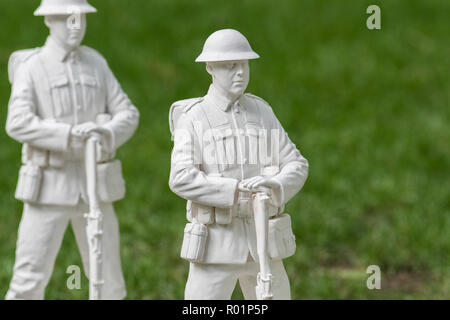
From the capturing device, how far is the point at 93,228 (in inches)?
277

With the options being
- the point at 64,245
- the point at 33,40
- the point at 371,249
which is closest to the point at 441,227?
the point at 371,249

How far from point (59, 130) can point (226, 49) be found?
172cm

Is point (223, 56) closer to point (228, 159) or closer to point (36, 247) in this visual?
point (228, 159)

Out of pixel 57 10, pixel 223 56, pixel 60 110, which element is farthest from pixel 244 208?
pixel 57 10

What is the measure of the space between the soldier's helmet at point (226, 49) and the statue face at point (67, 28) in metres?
1.62

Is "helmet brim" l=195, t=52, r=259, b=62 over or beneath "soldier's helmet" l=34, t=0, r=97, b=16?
beneath

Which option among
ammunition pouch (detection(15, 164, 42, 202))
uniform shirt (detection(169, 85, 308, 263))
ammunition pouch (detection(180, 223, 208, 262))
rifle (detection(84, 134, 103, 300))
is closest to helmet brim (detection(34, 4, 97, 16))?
rifle (detection(84, 134, 103, 300))

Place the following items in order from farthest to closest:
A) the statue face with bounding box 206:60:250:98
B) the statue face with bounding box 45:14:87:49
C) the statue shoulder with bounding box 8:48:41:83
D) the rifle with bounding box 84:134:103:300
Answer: the statue shoulder with bounding box 8:48:41:83, the statue face with bounding box 45:14:87:49, the rifle with bounding box 84:134:103:300, the statue face with bounding box 206:60:250:98

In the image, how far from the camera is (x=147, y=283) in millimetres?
9188

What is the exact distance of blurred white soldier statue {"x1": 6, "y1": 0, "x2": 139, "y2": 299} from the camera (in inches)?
285

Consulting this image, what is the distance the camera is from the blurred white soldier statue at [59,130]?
7238 mm

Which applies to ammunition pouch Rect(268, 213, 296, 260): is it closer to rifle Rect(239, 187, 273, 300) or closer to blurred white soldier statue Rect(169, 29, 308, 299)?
blurred white soldier statue Rect(169, 29, 308, 299)

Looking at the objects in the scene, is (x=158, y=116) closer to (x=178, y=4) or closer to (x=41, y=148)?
(x=178, y=4)
